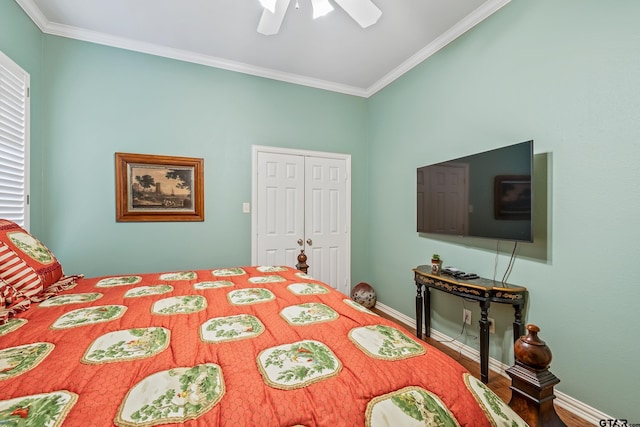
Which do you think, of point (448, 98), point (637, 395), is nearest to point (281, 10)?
point (448, 98)

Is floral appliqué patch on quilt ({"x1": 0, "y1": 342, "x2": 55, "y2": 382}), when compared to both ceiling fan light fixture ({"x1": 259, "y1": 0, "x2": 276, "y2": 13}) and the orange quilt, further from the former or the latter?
ceiling fan light fixture ({"x1": 259, "y1": 0, "x2": 276, "y2": 13})

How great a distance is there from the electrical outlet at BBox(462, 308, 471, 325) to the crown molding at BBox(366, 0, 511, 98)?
250 centimetres

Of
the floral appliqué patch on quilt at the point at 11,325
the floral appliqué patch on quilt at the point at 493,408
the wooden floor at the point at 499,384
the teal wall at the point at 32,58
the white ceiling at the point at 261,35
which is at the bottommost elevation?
the wooden floor at the point at 499,384

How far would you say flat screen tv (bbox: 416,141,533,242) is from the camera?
1882 mm

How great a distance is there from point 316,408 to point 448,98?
9.23ft

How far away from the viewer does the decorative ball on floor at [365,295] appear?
11.7 ft

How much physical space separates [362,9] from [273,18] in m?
0.60

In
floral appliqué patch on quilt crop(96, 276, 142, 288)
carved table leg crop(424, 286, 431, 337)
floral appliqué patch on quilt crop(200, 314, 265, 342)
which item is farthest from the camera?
carved table leg crop(424, 286, 431, 337)

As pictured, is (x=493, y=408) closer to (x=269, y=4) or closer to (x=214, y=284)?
(x=214, y=284)

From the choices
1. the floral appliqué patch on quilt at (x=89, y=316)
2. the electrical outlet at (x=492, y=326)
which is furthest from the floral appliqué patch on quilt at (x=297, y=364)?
the electrical outlet at (x=492, y=326)

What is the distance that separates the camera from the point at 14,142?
7.06 feet

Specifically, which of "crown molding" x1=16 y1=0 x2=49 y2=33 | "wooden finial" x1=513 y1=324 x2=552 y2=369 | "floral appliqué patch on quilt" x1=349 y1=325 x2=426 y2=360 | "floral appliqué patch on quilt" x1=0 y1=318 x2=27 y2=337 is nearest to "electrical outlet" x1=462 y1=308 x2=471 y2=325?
"floral appliqué patch on quilt" x1=349 y1=325 x2=426 y2=360

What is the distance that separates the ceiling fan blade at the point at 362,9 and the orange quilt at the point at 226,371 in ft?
5.83

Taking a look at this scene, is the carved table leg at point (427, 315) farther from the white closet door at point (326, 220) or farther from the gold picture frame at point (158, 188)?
the gold picture frame at point (158, 188)
